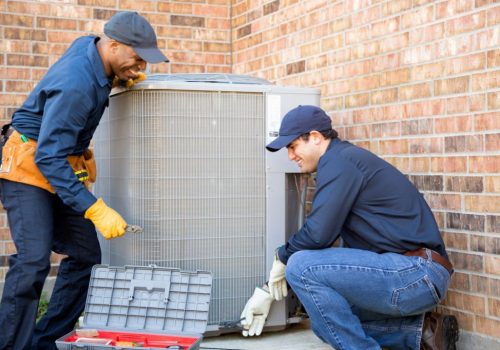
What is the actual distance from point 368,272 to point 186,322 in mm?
920

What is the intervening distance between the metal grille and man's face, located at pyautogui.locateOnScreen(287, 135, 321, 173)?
43 cm

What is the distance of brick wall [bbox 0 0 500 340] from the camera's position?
3531 millimetres

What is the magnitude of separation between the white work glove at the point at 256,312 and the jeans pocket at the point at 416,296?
824 mm

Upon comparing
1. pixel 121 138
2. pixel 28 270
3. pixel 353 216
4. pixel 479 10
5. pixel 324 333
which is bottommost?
pixel 324 333

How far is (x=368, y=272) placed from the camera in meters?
3.34

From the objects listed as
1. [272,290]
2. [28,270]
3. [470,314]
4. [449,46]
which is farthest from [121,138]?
[470,314]

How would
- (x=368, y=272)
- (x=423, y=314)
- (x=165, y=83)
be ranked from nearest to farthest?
(x=368, y=272)
(x=423, y=314)
(x=165, y=83)

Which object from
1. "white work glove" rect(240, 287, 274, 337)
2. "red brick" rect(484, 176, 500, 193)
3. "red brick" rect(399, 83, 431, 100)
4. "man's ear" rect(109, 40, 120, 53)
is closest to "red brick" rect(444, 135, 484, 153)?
"red brick" rect(484, 176, 500, 193)

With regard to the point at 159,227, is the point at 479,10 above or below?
above

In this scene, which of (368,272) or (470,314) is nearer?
(368,272)

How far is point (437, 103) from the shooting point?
378 centimetres

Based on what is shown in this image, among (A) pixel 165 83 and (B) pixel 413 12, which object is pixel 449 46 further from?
(A) pixel 165 83

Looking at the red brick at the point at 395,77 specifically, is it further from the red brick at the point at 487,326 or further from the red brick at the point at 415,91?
the red brick at the point at 487,326

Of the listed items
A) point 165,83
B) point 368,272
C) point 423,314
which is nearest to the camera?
point 368,272
